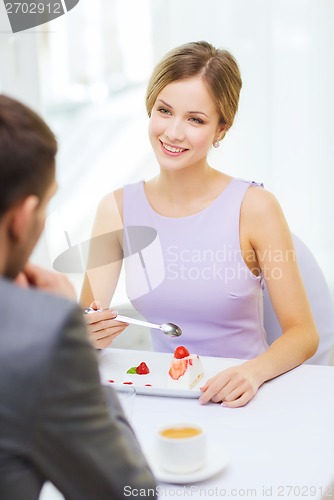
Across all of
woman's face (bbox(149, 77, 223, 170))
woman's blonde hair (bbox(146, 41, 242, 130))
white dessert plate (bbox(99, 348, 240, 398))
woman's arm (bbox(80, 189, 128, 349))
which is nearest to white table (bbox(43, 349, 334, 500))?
white dessert plate (bbox(99, 348, 240, 398))

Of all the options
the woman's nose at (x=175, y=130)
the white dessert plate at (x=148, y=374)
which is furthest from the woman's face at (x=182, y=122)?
the white dessert plate at (x=148, y=374)

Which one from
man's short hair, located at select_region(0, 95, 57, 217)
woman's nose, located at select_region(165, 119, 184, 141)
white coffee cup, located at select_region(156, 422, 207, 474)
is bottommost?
white coffee cup, located at select_region(156, 422, 207, 474)

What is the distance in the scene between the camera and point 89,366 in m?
0.76

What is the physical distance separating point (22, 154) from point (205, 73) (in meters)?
1.25

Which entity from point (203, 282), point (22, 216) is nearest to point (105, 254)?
point (203, 282)

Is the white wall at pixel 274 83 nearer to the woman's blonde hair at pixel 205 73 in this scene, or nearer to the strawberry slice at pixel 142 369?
the woman's blonde hair at pixel 205 73

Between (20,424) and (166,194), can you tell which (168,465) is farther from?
(166,194)

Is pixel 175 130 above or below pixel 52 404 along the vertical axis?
below

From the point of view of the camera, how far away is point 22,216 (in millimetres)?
770

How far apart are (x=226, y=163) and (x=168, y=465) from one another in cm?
204

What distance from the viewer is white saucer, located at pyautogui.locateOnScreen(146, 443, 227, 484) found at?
1117 millimetres

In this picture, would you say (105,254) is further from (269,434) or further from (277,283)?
(269,434)

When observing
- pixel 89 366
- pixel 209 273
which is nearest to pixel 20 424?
pixel 89 366

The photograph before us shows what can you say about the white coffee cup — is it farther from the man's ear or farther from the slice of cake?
the man's ear
